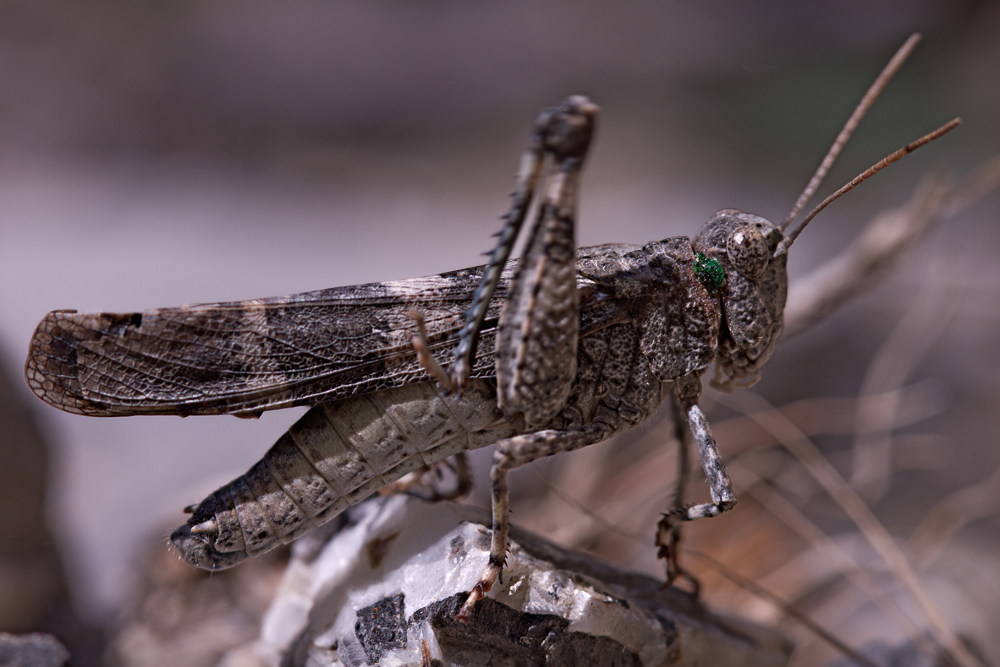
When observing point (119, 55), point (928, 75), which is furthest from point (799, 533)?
point (119, 55)

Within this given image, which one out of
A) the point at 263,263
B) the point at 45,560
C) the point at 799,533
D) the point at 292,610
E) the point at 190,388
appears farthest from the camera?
the point at 263,263

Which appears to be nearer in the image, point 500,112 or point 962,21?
point 500,112

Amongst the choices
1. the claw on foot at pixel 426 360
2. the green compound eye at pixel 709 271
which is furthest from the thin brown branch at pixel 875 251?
the claw on foot at pixel 426 360

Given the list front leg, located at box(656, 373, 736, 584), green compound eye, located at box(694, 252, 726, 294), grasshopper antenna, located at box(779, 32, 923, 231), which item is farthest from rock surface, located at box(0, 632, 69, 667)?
grasshopper antenna, located at box(779, 32, 923, 231)

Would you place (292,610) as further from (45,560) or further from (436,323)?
(45,560)

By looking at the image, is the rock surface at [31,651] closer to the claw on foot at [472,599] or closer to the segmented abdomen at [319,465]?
the segmented abdomen at [319,465]

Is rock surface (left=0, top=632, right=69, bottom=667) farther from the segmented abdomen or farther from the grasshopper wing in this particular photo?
the grasshopper wing

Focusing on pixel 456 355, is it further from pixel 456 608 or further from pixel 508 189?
pixel 508 189

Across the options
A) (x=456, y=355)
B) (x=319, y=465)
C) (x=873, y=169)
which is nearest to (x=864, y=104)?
(x=873, y=169)
